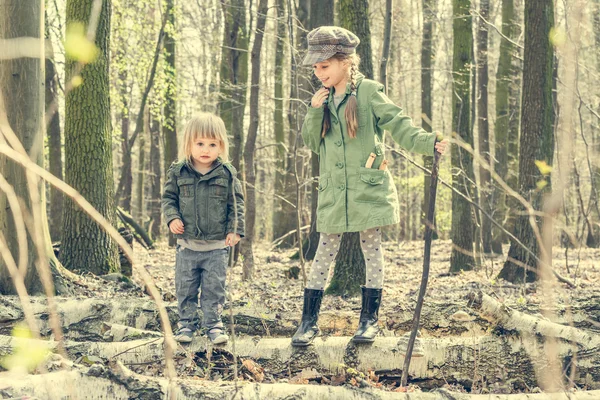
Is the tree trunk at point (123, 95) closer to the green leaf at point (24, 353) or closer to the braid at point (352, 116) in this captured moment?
the green leaf at point (24, 353)

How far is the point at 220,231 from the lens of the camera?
4633 millimetres

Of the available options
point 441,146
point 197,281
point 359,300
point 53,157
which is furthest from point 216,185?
point 53,157

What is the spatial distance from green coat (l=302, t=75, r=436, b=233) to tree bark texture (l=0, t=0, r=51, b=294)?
2981 mm

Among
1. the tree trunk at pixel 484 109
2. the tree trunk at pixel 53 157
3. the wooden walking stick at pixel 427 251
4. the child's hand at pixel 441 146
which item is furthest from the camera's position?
the tree trunk at pixel 484 109

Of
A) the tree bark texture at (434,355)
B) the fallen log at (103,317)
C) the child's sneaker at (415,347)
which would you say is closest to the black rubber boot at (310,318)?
the tree bark texture at (434,355)

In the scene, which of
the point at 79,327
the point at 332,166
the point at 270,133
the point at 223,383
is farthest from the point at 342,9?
the point at 270,133

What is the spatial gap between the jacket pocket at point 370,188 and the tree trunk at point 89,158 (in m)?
4.70

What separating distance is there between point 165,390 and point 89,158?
18.3 ft

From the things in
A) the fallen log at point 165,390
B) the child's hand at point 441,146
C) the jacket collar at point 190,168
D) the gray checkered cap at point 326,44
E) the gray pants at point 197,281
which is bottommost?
the fallen log at point 165,390

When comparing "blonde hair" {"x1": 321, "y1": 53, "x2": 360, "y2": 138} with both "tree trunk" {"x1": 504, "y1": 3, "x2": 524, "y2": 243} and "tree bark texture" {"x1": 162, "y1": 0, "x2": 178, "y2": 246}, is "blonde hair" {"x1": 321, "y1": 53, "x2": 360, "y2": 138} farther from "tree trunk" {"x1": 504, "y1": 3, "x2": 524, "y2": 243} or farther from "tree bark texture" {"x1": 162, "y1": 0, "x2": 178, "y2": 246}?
"tree bark texture" {"x1": 162, "y1": 0, "x2": 178, "y2": 246}

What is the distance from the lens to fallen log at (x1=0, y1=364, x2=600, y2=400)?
2953 mm

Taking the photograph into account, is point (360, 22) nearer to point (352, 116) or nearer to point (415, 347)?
point (352, 116)

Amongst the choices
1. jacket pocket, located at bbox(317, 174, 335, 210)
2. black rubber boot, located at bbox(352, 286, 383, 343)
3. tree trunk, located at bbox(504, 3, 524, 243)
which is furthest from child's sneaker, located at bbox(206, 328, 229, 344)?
tree trunk, located at bbox(504, 3, 524, 243)

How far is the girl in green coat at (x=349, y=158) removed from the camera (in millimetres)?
4238
